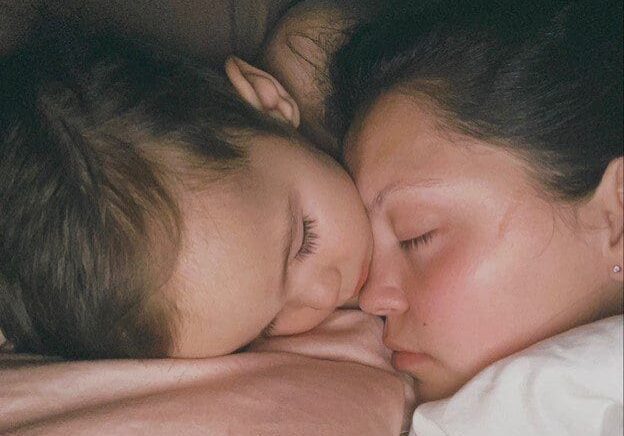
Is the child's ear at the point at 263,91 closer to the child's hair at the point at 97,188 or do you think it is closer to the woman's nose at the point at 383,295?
the child's hair at the point at 97,188

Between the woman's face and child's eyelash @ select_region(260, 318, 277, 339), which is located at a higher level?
the woman's face

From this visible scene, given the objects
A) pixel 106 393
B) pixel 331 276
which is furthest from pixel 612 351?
pixel 106 393

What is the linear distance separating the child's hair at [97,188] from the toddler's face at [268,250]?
0.02 m

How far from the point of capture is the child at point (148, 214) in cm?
79

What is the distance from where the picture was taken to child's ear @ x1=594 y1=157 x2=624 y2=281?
0.79m

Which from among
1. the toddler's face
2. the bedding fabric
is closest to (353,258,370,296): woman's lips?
the toddler's face

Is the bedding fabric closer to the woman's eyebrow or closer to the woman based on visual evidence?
the woman

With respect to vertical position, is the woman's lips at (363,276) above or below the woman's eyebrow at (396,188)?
below

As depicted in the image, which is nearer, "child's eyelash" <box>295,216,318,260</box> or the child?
the child

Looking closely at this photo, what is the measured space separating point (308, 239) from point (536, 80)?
0.36 meters

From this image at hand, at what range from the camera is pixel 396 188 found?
0.86 meters

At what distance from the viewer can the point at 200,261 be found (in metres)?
0.80

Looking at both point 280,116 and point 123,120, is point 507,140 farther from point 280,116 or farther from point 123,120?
point 123,120

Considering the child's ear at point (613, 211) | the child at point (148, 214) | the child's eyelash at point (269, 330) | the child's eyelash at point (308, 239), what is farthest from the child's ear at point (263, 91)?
the child's ear at point (613, 211)
